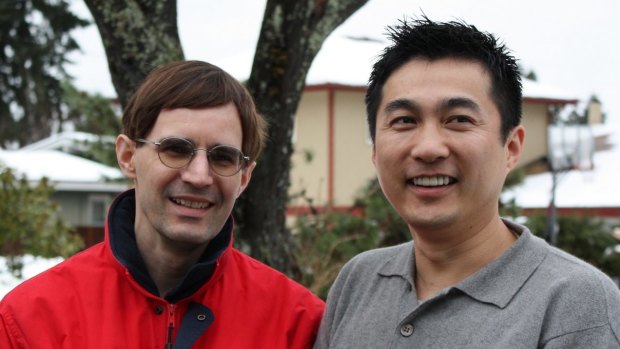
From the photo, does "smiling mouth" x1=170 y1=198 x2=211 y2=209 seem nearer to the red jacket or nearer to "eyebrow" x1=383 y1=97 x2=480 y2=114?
the red jacket

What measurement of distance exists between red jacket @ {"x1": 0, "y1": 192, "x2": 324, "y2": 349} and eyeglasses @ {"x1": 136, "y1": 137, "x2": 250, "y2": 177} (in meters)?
0.30

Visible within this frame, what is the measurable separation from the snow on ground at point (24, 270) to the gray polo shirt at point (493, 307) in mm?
4693

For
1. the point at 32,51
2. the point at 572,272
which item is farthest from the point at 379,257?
the point at 32,51

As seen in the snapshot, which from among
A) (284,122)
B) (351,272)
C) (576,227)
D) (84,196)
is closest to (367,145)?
(576,227)

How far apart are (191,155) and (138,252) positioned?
1.34 ft

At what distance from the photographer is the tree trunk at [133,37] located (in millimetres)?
4078

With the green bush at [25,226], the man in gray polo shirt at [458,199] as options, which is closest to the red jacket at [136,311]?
the man in gray polo shirt at [458,199]

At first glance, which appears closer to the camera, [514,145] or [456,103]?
[456,103]

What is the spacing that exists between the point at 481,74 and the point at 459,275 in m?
0.64

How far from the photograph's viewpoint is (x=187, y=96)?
104 inches

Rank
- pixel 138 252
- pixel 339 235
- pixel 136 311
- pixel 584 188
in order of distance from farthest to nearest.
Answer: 1. pixel 584 188
2. pixel 339 235
3. pixel 138 252
4. pixel 136 311

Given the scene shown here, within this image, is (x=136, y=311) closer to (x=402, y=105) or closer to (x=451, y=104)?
(x=402, y=105)

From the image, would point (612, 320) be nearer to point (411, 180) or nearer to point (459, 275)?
point (459, 275)

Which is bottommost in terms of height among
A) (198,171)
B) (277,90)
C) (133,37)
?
(198,171)
